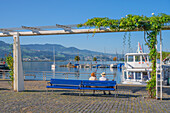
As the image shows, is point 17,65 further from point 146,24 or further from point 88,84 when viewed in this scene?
point 146,24

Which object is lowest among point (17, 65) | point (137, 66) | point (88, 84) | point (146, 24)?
point (88, 84)

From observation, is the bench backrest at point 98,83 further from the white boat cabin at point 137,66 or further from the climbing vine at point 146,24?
the white boat cabin at point 137,66

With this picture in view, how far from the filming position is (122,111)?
7.68 m

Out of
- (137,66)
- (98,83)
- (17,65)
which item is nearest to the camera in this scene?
(98,83)

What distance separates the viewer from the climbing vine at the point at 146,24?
980cm

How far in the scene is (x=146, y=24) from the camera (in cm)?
996

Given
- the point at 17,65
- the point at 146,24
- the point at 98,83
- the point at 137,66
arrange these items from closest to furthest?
the point at 146,24
the point at 98,83
the point at 17,65
the point at 137,66

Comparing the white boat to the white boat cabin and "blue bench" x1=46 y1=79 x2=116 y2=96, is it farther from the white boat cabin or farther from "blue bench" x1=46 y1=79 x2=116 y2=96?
"blue bench" x1=46 y1=79 x2=116 y2=96

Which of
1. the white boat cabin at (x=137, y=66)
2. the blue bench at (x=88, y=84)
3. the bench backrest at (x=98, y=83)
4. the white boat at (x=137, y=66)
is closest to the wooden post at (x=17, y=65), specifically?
the blue bench at (x=88, y=84)

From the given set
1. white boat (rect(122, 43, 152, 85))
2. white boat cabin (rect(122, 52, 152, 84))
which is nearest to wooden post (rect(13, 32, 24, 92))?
white boat (rect(122, 43, 152, 85))

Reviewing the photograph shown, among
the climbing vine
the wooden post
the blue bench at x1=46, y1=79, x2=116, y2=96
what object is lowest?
the blue bench at x1=46, y1=79, x2=116, y2=96

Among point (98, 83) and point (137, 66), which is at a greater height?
point (137, 66)

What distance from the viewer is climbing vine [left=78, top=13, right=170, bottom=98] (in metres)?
9.80

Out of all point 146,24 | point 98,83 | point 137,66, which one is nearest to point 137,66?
point 137,66
